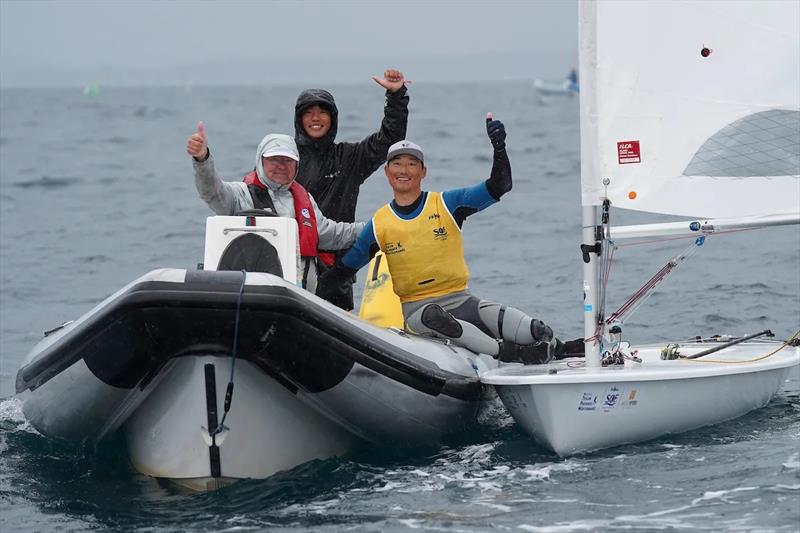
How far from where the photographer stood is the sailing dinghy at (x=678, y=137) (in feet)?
21.7

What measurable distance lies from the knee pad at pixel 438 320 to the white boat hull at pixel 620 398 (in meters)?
0.31

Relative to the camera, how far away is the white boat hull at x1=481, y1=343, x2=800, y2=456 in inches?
253

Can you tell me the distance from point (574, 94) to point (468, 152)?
161 ft

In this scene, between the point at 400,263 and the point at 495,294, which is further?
the point at 495,294

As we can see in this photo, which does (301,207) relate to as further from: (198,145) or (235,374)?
(235,374)

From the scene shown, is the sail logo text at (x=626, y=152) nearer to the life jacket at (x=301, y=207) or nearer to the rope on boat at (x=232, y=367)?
the life jacket at (x=301, y=207)

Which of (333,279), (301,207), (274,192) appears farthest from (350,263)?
(274,192)

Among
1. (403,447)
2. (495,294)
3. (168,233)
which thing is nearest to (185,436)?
(403,447)

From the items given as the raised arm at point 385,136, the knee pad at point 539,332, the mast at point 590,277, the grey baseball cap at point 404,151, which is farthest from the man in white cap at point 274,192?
the mast at point 590,277

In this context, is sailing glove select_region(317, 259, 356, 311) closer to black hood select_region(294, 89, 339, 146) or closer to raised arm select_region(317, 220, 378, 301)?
raised arm select_region(317, 220, 378, 301)

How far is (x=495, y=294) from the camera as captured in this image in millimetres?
12094

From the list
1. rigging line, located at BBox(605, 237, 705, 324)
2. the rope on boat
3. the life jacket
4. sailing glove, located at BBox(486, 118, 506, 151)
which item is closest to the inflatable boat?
the rope on boat

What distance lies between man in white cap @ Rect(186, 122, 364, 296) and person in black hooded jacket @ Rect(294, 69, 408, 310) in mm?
463

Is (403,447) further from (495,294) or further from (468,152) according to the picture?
(468,152)
